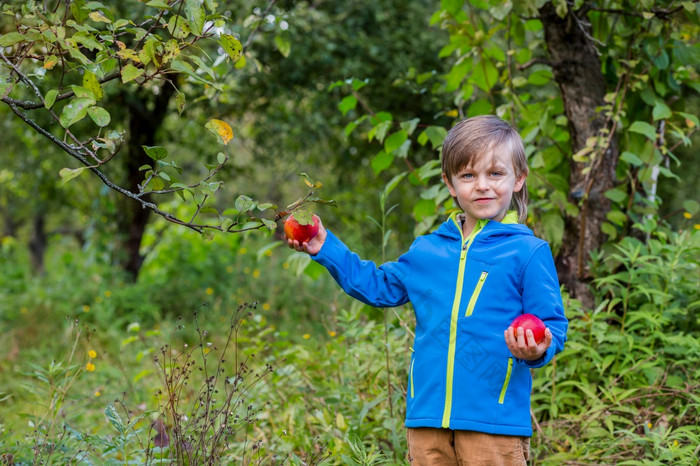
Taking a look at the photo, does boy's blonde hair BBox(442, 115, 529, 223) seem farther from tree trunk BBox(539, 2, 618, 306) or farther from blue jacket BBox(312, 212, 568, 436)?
tree trunk BBox(539, 2, 618, 306)

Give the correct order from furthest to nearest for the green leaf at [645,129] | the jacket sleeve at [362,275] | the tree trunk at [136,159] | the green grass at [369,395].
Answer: the tree trunk at [136,159]
the green leaf at [645,129]
the green grass at [369,395]
the jacket sleeve at [362,275]

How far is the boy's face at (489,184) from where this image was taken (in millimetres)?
2010

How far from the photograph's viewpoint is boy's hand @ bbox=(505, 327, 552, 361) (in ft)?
5.74

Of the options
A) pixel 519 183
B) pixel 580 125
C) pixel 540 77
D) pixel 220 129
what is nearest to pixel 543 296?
pixel 519 183

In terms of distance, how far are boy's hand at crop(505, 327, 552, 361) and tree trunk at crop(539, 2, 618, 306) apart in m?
1.66

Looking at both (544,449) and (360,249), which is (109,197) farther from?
(544,449)

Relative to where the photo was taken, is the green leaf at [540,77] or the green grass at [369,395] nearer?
Result: the green grass at [369,395]

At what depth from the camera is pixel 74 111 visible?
1.70 metres

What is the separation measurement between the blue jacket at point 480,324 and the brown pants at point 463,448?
0.12ft

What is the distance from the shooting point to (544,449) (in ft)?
9.08

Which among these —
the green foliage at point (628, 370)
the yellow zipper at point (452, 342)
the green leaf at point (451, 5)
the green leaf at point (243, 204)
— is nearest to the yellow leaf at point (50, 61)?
the green leaf at point (243, 204)

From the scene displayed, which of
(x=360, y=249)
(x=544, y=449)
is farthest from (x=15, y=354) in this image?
(x=544, y=449)

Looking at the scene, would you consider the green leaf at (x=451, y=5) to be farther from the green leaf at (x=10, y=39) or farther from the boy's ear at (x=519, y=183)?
the green leaf at (x=10, y=39)

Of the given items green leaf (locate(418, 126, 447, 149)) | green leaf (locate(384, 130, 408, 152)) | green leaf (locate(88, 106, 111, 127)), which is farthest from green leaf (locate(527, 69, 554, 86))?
green leaf (locate(88, 106, 111, 127))
